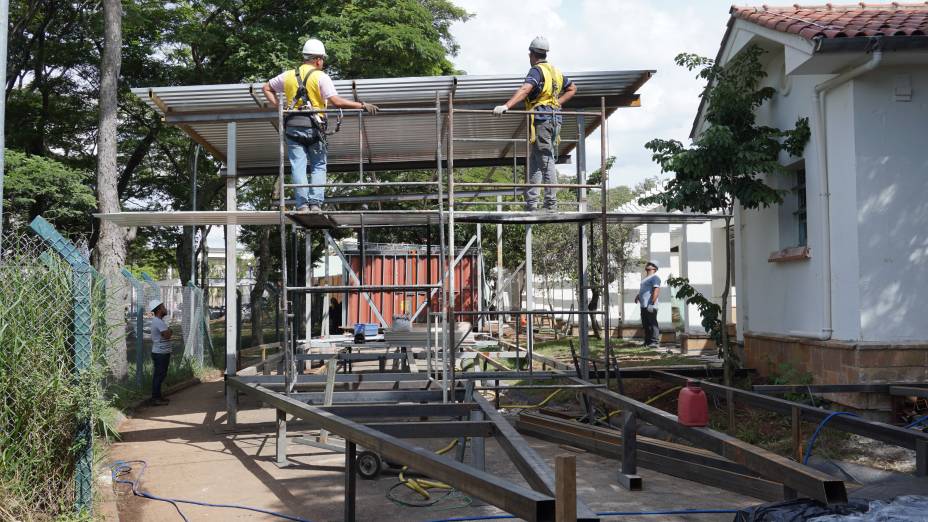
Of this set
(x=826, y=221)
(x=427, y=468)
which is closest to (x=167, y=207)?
(x=826, y=221)

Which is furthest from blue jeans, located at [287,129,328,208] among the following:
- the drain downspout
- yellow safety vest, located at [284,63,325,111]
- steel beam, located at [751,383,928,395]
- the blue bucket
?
the drain downspout

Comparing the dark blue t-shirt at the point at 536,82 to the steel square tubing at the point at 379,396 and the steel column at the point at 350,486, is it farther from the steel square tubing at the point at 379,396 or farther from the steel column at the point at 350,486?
the steel column at the point at 350,486

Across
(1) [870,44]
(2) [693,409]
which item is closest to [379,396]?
(2) [693,409]

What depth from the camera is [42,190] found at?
63.9 feet

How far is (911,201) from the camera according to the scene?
8797 millimetres

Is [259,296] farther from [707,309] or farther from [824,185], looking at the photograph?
[824,185]

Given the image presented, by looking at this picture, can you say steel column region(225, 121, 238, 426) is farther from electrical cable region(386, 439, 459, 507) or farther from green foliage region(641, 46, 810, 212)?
green foliage region(641, 46, 810, 212)

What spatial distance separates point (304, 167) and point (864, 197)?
19.8 ft

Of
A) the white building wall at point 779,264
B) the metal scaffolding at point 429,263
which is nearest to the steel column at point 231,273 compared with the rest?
the metal scaffolding at point 429,263

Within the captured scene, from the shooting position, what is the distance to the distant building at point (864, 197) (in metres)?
8.59

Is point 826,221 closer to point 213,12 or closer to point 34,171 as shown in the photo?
point 34,171

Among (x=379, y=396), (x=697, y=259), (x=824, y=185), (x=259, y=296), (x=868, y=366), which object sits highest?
(x=824, y=185)

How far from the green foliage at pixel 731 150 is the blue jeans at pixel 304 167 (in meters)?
4.48

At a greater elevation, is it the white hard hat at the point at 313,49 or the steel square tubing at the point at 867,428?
the white hard hat at the point at 313,49
